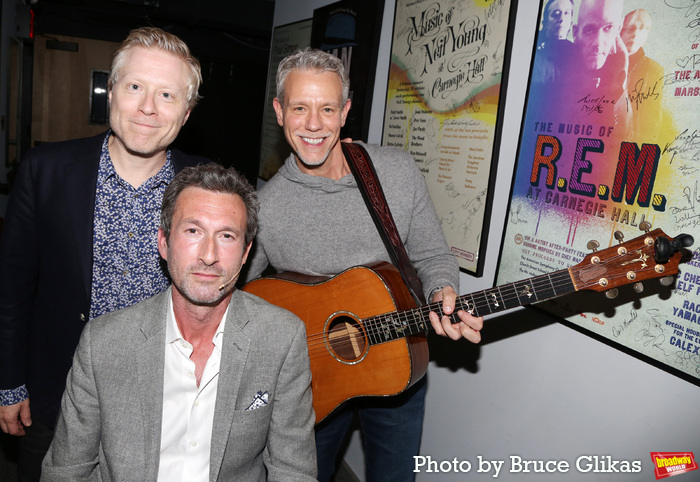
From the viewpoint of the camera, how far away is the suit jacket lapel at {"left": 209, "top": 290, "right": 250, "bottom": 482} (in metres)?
1.50

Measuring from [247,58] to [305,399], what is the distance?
716 centimetres

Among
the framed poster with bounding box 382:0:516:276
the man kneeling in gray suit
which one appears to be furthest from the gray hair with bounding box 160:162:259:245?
the framed poster with bounding box 382:0:516:276

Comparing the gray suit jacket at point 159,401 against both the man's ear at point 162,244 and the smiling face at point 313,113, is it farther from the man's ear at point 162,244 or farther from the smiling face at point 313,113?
the smiling face at point 313,113

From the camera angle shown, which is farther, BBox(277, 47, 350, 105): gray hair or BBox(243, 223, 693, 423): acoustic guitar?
BBox(277, 47, 350, 105): gray hair

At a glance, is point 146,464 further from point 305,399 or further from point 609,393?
point 609,393

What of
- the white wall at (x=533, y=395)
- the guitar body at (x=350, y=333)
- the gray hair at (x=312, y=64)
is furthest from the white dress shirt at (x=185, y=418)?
the white wall at (x=533, y=395)

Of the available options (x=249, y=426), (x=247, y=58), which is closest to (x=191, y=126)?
(x=247, y=58)

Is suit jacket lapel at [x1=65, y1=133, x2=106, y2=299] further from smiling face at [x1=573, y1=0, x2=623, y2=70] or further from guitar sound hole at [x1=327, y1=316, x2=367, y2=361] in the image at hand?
smiling face at [x1=573, y1=0, x2=623, y2=70]

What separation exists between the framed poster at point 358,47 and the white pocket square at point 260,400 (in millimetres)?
1913

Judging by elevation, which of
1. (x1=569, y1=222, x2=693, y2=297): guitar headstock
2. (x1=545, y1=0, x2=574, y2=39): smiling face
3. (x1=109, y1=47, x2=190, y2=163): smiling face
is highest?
(x1=545, y1=0, x2=574, y2=39): smiling face

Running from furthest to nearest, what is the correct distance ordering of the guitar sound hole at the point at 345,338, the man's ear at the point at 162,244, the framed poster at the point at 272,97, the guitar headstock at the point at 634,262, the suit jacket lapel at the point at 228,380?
the framed poster at the point at 272,97, the guitar sound hole at the point at 345,338, the man's ear at the point at 162,244, the suit jacket lapel at the point at 228,380, the guitar headstock at the point at 634,262

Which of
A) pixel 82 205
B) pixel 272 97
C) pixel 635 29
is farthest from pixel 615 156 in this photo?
pixel 272 97

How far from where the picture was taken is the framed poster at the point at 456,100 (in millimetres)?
2064

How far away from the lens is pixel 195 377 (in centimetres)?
155
